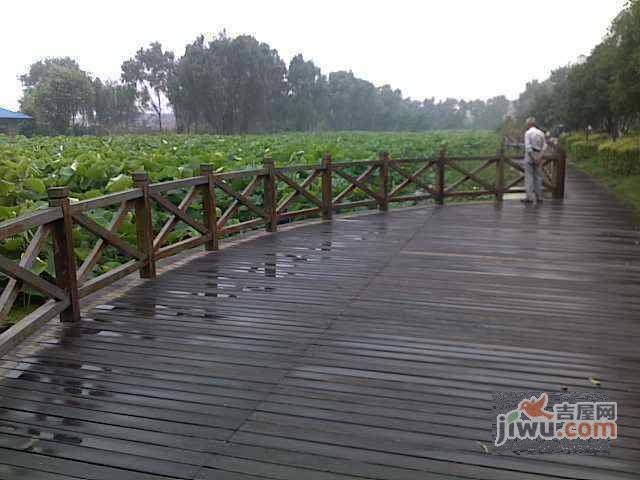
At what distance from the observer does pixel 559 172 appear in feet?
42.6

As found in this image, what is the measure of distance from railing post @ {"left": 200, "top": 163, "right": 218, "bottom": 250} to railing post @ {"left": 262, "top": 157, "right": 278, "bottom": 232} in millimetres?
1339

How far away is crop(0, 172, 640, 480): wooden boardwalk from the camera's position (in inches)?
112

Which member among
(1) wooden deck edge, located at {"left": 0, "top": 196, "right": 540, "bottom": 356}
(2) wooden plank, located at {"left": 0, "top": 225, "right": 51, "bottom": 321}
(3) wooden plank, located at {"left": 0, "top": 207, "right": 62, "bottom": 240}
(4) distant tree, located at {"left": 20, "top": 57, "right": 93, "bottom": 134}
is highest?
(4) distant tree, located at {"left": 20, "top": 57, "right": 93, "bottom": 134}

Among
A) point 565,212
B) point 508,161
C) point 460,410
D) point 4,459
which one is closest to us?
point 4,459

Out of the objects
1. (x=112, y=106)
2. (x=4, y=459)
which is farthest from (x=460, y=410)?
(x=112, y=106)

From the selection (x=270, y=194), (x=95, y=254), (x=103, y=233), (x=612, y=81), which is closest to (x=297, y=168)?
(x=270, y=194)

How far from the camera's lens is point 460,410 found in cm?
328

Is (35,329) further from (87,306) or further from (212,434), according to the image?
(212,434)

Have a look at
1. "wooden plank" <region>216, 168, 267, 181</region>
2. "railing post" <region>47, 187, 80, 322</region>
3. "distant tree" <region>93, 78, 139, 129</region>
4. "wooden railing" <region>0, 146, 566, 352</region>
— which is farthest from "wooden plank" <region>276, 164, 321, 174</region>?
"distant tree" <region>93, 78, 139, 129</region>

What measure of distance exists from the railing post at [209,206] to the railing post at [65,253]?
2.67 metres

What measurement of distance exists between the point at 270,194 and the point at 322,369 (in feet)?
16.8

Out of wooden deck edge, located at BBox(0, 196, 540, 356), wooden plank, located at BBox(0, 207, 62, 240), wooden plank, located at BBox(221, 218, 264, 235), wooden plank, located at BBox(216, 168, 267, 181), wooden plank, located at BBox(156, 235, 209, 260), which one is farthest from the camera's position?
wooden plank, located at BBox(221, 218, 264, 235)

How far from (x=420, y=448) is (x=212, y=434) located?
104 centimetres

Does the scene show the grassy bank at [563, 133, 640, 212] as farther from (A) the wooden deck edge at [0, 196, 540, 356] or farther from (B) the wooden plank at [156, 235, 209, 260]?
(B) the wooden plank at [156, 235, 209, 260]
